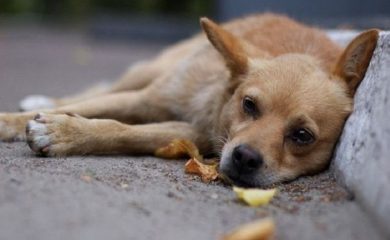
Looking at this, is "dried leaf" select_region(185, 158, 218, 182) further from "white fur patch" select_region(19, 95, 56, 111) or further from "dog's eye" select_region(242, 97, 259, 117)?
"white fur patch" select_region(19, 95, 56, 111)

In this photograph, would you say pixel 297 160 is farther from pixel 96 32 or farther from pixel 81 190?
pixel 96 32

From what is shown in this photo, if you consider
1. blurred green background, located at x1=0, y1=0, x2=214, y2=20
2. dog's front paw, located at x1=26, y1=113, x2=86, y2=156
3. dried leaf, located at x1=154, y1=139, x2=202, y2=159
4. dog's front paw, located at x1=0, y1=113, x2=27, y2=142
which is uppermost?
dog's front paw, located at x1=26, y1=113, x2=86, y2=156

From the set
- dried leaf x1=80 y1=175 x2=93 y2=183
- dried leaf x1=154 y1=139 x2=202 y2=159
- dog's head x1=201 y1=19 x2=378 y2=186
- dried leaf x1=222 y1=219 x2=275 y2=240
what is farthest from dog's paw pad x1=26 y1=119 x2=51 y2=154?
dried leaf x1=222 y1=219 x2=275 y2=240

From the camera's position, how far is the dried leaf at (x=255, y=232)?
2.46 metres

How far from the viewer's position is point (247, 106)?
154 inches

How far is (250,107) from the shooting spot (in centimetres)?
389

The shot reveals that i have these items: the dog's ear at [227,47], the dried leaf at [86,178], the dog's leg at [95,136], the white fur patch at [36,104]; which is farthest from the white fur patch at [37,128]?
the white fur patch at [36,104]

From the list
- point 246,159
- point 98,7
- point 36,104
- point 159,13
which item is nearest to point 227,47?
point 246,159

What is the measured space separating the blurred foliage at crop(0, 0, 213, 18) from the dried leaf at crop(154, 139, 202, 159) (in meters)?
13.2

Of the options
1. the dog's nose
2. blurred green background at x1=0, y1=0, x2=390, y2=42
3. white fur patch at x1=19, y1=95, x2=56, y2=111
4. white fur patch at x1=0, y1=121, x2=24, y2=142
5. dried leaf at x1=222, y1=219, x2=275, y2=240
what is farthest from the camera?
blurred green background at x1=0, y1=0, x2=390, y2=42

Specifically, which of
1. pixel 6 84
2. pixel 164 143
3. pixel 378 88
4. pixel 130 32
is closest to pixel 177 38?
pixel 130 32

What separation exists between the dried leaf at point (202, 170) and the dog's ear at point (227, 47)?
2.48ft

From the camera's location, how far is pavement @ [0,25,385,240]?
2.52 m

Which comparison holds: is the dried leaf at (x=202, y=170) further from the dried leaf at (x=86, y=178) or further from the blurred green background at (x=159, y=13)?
the blurred green background at (x=159, y=13)
